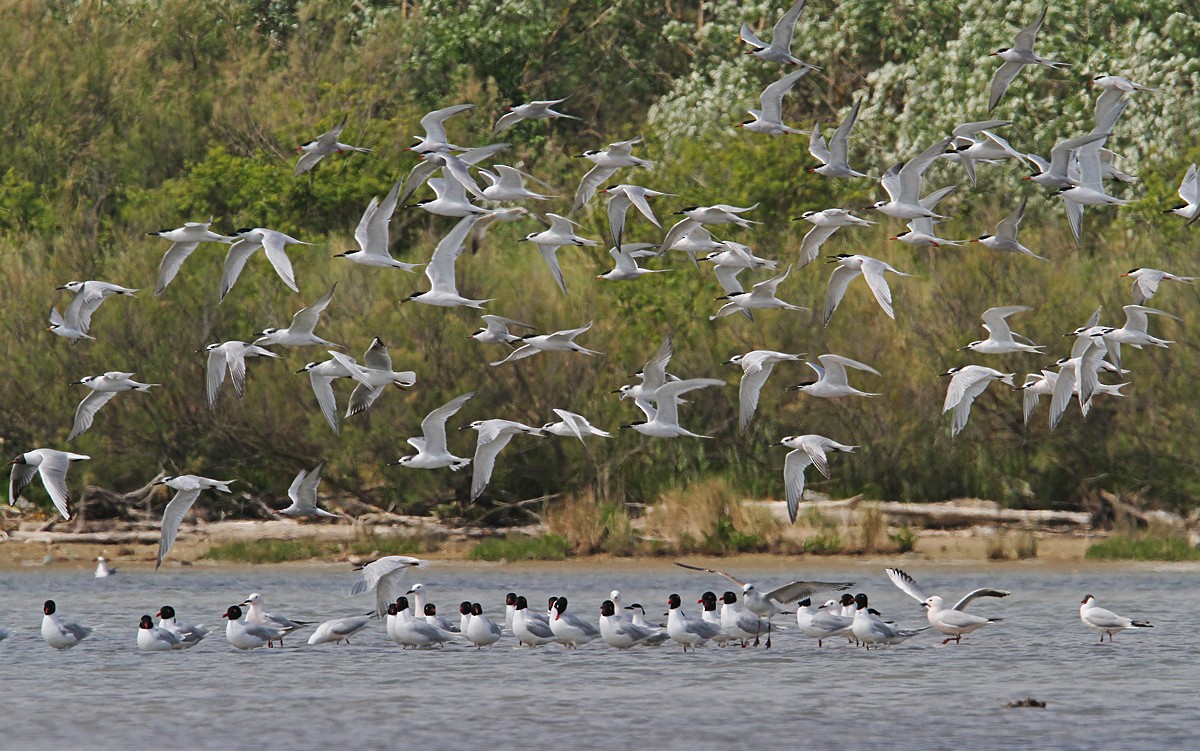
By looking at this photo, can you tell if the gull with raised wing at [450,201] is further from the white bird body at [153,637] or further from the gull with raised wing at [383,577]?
the white bird body at [153,637]

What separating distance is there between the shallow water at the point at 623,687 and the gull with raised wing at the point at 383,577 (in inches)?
21.7

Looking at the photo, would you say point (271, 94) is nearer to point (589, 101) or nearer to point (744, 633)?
point (589, 101)

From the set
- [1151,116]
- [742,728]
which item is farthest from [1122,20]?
[742,728]

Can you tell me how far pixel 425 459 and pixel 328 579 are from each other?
6.96m

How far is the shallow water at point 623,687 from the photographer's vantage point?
16.2 metres

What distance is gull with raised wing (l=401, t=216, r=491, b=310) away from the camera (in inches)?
859

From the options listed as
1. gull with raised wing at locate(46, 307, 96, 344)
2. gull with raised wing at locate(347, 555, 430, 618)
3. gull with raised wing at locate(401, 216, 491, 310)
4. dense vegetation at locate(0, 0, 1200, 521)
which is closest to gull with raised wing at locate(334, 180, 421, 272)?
gull with raised wing at locate(401, 216, 491, 310)

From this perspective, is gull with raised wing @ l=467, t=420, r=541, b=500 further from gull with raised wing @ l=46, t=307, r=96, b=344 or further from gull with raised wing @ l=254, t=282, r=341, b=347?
gull with raised wing @ l=46, t=307, r=96, b=344

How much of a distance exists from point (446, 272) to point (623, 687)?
573 centimetres

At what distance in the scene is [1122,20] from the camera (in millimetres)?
39250

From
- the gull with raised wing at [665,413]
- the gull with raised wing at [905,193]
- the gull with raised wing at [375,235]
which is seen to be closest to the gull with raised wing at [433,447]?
the gull with raised wing at [375,235]

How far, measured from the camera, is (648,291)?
107ft

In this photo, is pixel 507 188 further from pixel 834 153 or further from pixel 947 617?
pixel 947 617

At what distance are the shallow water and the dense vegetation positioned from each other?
5056 millimetres
